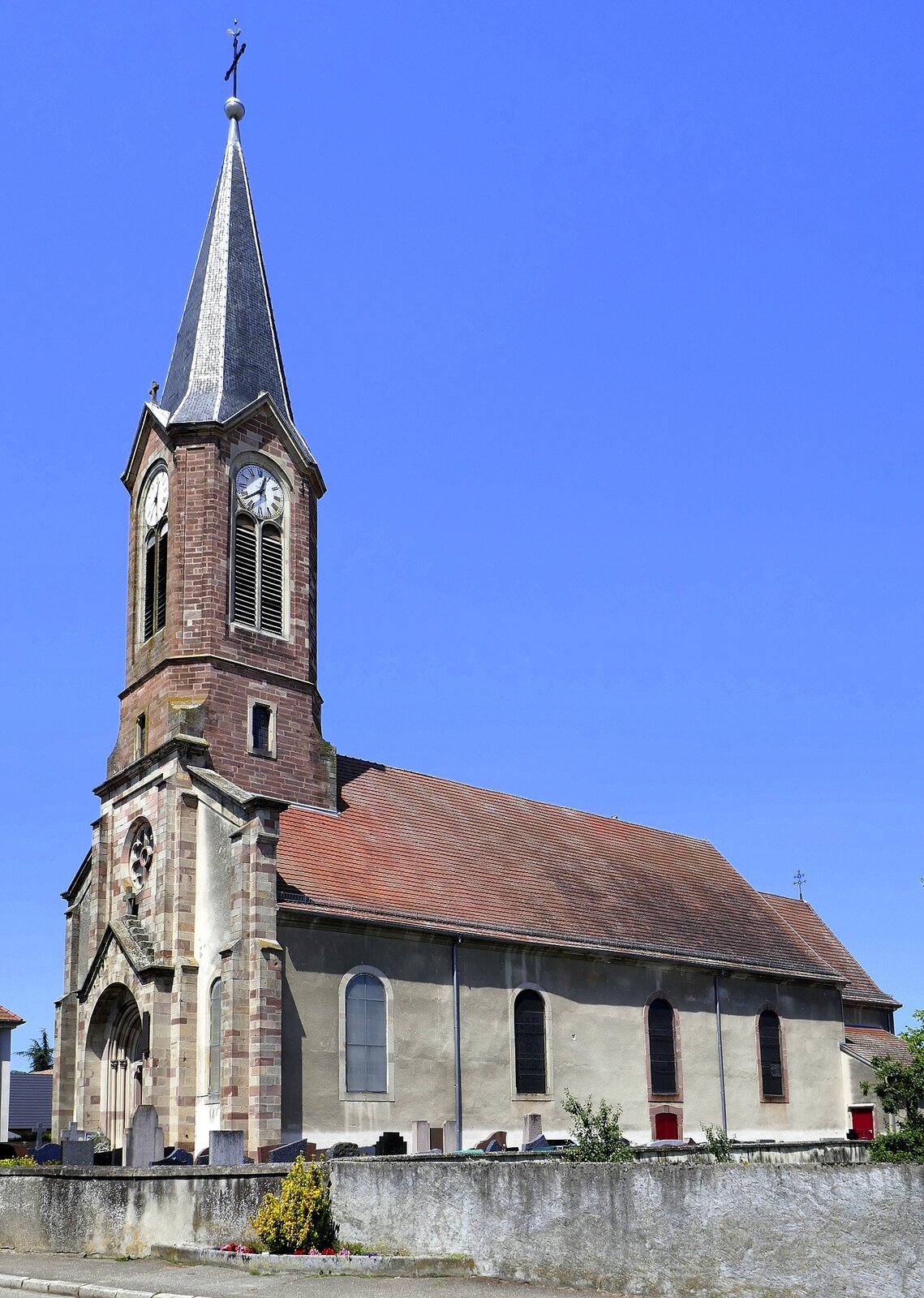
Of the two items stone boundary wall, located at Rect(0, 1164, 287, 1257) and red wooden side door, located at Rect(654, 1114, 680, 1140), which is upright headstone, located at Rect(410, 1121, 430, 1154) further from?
red wooden side door, located at Rect(654, 1114, 680, 1140)

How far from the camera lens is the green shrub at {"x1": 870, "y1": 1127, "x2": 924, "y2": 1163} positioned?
984 inches

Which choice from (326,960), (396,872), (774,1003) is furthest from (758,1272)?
(774,1003)

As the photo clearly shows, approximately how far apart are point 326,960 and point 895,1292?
18718 mm

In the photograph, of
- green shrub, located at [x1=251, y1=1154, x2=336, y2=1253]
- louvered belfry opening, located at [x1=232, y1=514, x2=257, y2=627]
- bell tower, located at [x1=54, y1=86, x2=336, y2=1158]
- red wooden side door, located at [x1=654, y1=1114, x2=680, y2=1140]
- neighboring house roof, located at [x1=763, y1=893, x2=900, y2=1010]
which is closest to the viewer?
green shrub, located at [x1=251, y1=1154, x2=336, y2=1253]

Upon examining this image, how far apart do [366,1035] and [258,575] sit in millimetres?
12137

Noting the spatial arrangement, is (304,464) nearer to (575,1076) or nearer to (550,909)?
(550,909)

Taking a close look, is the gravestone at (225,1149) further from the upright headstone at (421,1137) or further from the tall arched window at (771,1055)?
the tall arched window at (771,1055)

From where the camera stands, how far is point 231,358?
35.9 m

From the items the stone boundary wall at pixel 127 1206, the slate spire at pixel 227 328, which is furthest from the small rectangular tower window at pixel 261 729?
the stone boundary wall at pixel 127 1206

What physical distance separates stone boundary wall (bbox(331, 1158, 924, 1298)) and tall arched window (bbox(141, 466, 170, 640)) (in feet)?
68.7

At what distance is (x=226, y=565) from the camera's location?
110ft

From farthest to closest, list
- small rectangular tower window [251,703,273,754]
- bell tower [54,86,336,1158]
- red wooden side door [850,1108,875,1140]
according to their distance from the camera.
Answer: red wooden side door [850,1108,875,1140] → small rectangular tower window [251,703,273,754] → bell tower [54,86,336,1158]

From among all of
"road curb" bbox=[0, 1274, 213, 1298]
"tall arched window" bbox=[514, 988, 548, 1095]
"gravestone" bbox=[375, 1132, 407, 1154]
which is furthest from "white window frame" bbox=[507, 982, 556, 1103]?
"road curb" bbox=[0, 1274, 213, 1298]

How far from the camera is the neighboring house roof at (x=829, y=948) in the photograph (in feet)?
160
